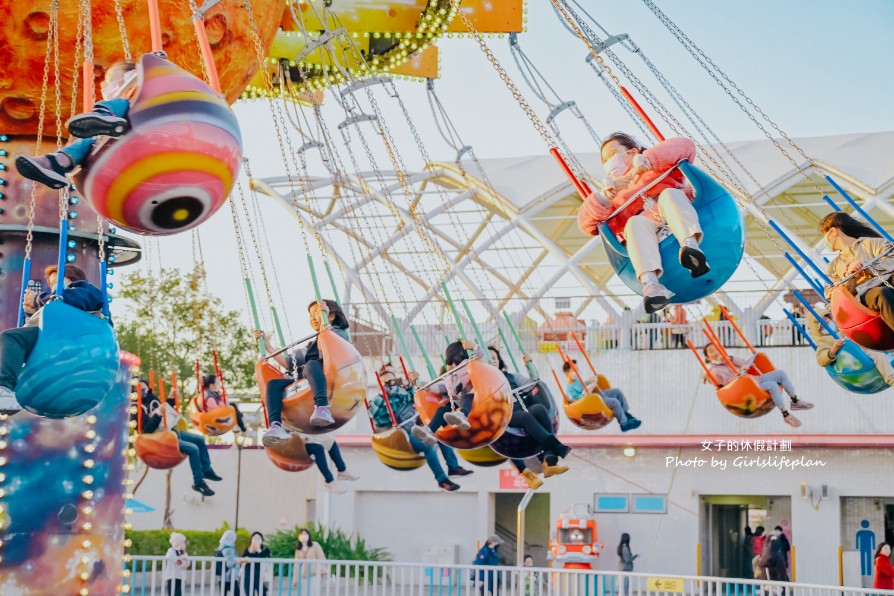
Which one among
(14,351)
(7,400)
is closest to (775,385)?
(7,400)

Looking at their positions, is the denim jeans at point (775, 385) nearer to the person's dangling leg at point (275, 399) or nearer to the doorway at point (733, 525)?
the person's dangling leg at point (275, 399)

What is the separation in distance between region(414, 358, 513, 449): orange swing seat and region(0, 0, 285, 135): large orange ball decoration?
259 cm

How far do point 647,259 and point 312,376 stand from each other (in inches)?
131

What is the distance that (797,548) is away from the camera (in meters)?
22.0

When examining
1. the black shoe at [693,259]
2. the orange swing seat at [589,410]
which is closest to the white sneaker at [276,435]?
the black shoe at [693,259]

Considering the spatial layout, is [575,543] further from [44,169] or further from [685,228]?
[44,169]

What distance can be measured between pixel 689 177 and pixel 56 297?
117 inches

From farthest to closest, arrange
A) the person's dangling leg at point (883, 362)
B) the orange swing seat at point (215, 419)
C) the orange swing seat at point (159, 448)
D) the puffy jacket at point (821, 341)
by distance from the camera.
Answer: the orange swing seat at point (215, 419)
the orange swing seat at point (159, 448)
the puffy jacket at point (821, 341)
the person's dangling leg at point (883, 362)

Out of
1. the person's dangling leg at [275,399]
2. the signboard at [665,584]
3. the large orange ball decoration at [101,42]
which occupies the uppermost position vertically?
the large orange ball decoration at [101,42]

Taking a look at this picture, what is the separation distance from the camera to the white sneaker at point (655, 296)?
610 centimetres

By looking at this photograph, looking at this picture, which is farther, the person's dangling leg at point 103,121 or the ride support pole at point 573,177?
the ride support pole at point 573,177

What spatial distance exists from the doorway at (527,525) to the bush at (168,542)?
522cm

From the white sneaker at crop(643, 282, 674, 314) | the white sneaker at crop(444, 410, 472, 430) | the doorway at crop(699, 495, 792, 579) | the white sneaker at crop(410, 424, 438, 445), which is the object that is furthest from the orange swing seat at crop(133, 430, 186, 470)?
the doorway at crop(699, 495, 792, 579)

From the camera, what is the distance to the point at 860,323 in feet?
20.4
